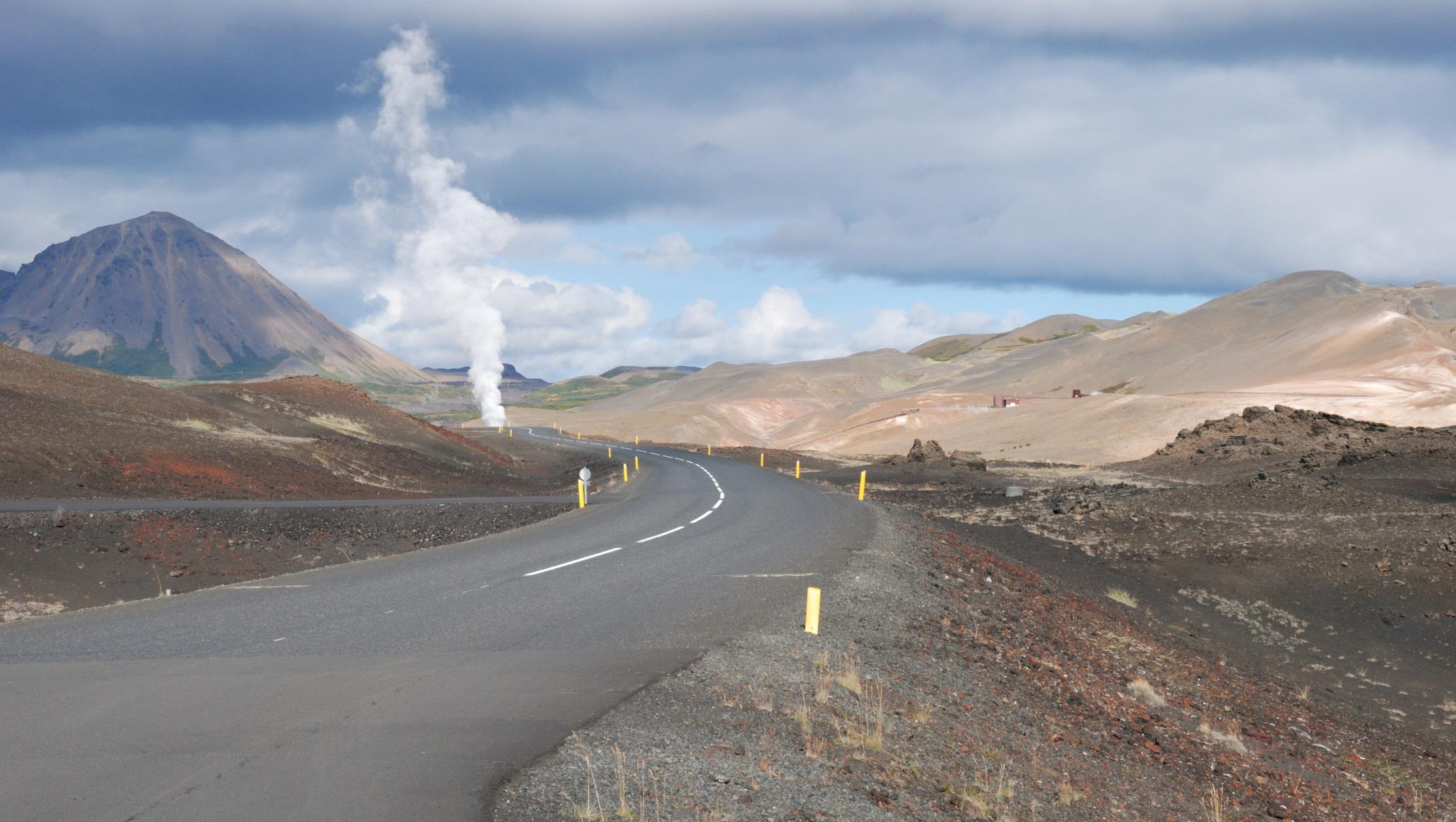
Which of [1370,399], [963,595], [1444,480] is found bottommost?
[963,595]

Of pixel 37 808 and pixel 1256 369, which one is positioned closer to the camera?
pixel 37 808

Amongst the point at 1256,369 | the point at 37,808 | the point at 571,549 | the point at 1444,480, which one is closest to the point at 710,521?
the point at 571,549

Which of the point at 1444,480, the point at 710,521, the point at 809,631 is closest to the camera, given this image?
the point at 809,631

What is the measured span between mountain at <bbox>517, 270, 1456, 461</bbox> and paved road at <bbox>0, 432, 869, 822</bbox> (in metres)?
49.5

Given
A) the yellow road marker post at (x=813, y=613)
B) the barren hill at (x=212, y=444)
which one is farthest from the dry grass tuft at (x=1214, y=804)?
the barren hill at (x=212, y=444)

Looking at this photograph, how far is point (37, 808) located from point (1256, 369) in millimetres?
118119

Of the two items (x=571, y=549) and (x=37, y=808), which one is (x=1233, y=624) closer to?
(x=571, y=549)

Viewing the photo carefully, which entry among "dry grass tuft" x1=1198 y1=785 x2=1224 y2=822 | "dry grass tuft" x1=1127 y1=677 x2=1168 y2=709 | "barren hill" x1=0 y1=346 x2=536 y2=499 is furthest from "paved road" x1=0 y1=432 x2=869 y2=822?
"barren hill" x1=0 y1=346 x2=536 y2=499

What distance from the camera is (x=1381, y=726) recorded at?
51.8 ft

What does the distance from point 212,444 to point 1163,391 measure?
11208 cm

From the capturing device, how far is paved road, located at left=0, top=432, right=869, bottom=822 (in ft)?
21.9

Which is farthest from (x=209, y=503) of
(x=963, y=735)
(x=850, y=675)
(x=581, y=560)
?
(x=963, y=735)

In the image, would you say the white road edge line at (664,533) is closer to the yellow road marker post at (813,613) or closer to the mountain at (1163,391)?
the yellow road marker post at (813,613)

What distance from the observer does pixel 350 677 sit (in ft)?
31.7
